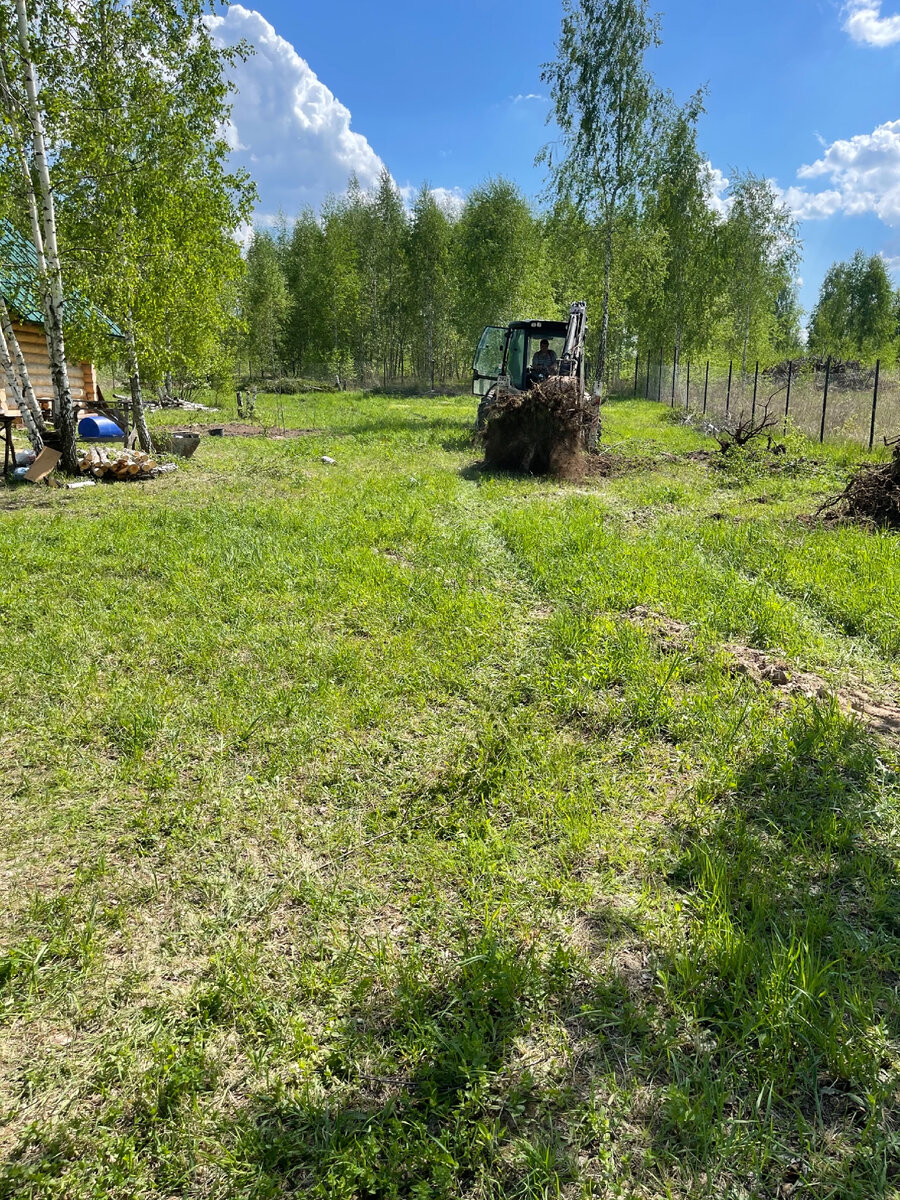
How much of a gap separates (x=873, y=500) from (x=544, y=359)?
7.92m

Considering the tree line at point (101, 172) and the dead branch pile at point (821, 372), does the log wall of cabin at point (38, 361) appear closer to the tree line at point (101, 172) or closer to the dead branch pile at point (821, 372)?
the tree line at point (101, 172)

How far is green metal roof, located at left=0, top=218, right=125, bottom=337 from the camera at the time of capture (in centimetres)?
950

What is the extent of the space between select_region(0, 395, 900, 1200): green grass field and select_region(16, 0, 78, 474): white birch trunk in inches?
235

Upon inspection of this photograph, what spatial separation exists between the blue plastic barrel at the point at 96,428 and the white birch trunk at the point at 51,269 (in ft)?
20.4

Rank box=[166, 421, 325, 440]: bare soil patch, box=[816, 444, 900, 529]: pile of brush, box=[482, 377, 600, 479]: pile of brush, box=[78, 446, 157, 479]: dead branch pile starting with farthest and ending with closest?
1. box=[166, 421, 325, 440]: bare soil patch
2. box=[78, 446, 157, 479]: dead branch pile
3. box=[482, 377, 600, 479]: pile of brush
4. box=[816, 444, 900, 529]: pile of brush

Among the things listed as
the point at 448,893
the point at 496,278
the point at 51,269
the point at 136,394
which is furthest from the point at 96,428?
the point at 496,278

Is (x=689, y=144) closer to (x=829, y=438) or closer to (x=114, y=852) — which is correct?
(x=829, y=438)

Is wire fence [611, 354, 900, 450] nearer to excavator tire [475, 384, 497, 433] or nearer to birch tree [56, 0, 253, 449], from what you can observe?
excavator tire [475, 384, 497, 433]

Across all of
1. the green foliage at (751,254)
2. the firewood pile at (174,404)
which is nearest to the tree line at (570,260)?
the green foliage at (751,254)

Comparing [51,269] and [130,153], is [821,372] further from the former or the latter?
[51,269]

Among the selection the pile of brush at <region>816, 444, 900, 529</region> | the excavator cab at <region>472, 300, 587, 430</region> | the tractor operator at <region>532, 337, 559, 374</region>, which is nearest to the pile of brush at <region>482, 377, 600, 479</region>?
the excavator cab at <region>472, 300, 587, 430</region>

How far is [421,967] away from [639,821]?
1129 millimetres

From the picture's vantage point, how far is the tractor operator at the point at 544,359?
13.3 m

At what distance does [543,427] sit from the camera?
10.6 meters
